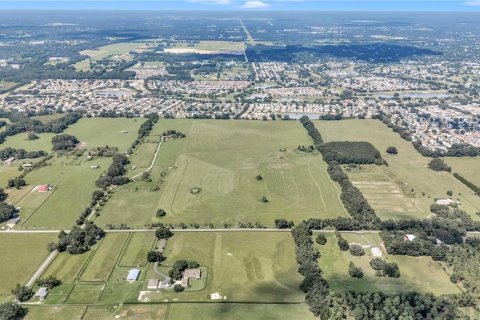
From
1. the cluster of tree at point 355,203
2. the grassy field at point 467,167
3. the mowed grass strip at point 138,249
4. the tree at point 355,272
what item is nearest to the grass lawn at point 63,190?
the mowed grass strip at point 138,249

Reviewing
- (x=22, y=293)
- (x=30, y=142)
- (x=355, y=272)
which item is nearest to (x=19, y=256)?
(x=22, y=293)

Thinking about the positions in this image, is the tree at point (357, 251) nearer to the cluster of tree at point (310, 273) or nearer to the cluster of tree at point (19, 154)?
the cluster of tree at point (310, 273)

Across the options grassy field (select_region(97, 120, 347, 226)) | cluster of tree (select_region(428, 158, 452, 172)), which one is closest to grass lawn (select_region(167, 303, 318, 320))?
grassy field (select_region(97, 120, 347, 226))

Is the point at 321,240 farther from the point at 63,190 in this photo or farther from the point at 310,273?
the point at 63,190

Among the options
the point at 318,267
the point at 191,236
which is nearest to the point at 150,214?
the point at 191,236

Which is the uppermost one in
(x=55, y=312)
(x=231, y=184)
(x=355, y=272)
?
(x=231, y=184)
